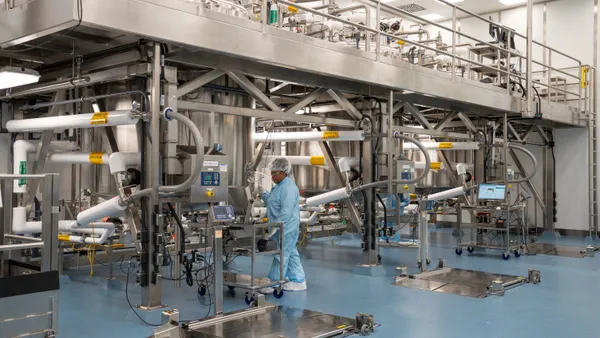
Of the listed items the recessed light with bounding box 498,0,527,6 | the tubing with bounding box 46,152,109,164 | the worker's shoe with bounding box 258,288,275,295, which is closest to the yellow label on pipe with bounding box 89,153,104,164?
the tubing with bounding box 46,152,109,164

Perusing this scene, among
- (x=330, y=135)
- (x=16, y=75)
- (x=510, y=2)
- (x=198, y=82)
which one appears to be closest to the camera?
(x=16, y=75)

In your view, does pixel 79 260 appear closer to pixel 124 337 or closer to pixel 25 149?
pixel 25 149

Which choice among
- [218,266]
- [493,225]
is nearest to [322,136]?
[218,266]

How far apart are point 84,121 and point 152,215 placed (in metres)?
1.07

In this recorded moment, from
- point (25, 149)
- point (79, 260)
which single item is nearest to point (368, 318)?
point (25, 149)

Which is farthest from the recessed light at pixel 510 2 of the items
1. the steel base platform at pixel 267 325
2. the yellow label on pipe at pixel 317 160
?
the steel base platform at pixel 267 325

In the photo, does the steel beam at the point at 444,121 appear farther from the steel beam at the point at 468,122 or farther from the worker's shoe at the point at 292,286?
the worker's shoe at the point at 292,286

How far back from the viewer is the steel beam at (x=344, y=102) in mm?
7398

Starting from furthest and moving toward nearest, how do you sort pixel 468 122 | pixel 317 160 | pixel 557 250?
pixel 557 250, pixel 468 122, pixel 317 160

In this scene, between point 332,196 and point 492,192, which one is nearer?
point 332,196

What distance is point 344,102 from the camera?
24.9 feet

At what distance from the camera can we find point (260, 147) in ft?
24.2

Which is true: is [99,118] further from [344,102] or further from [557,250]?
[557,250]

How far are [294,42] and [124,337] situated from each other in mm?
3313
